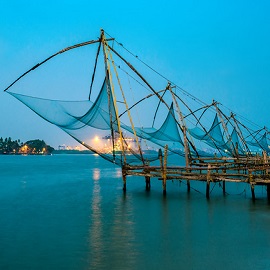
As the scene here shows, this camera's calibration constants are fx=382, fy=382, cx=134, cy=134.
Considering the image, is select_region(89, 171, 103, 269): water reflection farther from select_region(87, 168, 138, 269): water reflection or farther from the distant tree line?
the distant tree line

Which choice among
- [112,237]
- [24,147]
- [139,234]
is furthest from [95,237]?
[24,147]

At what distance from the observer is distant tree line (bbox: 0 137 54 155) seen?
525 feet

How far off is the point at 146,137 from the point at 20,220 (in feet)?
22.3

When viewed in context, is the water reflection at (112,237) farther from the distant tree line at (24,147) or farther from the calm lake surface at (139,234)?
the distant tree line at (24,147)

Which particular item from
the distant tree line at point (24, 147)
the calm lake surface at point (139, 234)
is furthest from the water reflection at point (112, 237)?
the distant tree line at point (24, 147)

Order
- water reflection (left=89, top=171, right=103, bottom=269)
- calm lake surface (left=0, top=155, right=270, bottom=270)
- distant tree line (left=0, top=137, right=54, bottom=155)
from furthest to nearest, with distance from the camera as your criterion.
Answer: distant tree line (left=0, top=137, right=54, bottom=155), water reflection (left=89, top=171, right=103, bottom=269), calm lake surface (left=0, top=155, right=270, bottom=270)

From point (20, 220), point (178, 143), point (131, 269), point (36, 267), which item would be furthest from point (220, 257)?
point (178, 143)

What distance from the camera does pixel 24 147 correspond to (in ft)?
539

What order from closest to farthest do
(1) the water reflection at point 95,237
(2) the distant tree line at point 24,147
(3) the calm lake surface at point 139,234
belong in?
(3) the calm lake surface at point 139,234 < (1) the water reflection at point 95,237 < (2) the distant tree line at point 24,147

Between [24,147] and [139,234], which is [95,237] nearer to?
[139,234]

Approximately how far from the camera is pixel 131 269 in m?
6.57

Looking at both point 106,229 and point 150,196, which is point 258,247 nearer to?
point 106,229

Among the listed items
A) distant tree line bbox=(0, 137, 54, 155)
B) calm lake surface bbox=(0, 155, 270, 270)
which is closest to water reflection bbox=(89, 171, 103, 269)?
calm lake surface bbox=(0, 155, 270, 270)

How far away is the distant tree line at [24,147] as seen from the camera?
160000 millimetres
